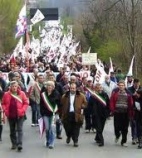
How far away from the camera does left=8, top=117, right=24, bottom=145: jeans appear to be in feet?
45.9

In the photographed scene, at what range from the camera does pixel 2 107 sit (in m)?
14.2

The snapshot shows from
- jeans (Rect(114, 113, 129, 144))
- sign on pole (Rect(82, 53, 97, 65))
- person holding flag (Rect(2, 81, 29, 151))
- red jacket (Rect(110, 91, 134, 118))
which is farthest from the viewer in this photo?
sign on pole (Rect(82, 53, 97, 65))

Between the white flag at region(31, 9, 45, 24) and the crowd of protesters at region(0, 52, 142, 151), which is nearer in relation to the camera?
the crowd of protesters at region(0, 52, 142, 151)

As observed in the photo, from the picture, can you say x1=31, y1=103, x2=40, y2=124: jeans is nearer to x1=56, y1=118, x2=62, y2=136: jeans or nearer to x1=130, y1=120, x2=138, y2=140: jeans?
x1=56, y1=118, x2=62, y2=136: jeans

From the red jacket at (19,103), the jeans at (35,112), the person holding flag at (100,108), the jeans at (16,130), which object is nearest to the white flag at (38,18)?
the jeans at (35,112)

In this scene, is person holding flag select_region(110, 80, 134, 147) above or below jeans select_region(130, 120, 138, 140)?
above

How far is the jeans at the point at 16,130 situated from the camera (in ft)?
45.9

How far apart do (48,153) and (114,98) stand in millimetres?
2031

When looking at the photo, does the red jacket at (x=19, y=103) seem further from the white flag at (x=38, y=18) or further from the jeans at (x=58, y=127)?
the white flag at (x=38, y=18)

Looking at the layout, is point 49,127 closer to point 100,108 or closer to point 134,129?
point 100,108

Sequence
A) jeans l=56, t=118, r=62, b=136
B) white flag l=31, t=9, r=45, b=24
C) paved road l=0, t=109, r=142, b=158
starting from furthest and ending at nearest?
1. white flag l=31, t=9, r=45, b=24
2. jeans l=56, t=118, r=62, b=136
3. paved road l=0, t=109, r=142, b=158

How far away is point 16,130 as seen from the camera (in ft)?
46.8

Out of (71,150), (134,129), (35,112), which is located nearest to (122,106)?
(134,129)

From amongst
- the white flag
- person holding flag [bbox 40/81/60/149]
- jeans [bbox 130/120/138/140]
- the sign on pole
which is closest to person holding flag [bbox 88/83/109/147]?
jeans [bbox 130/120/138/140]
